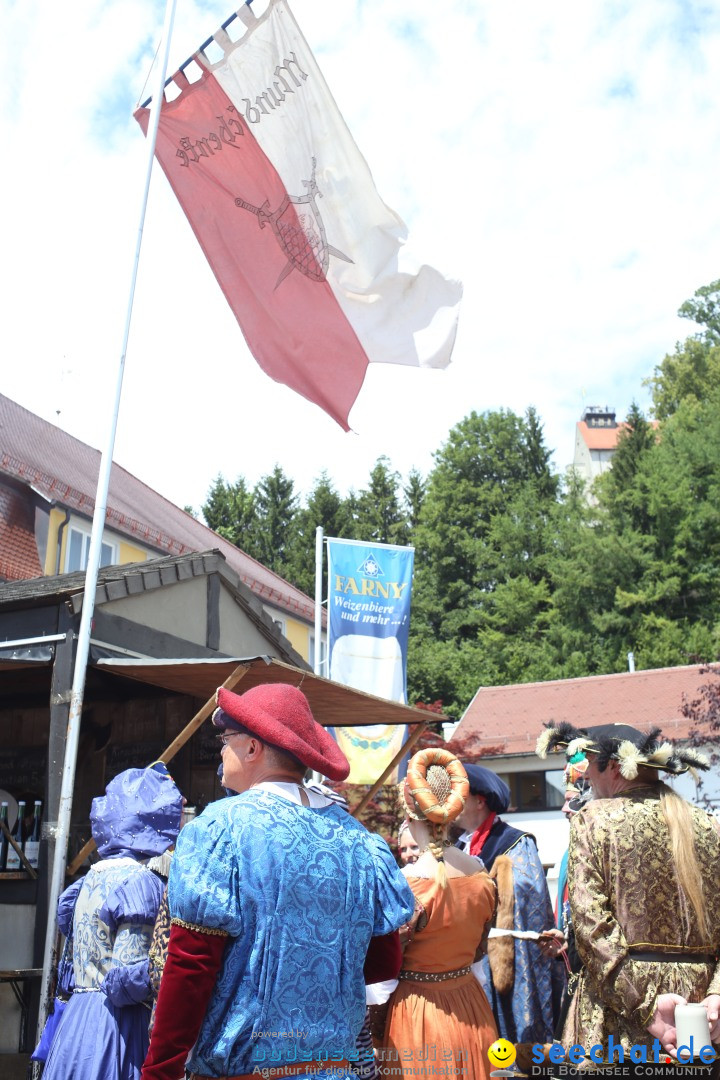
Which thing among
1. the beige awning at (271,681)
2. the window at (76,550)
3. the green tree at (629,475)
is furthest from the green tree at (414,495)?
the beige awning at (271,681)

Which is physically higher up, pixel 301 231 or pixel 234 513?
pixel 234 513

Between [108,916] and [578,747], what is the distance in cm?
204

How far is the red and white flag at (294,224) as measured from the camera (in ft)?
25.4

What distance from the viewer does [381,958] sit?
117 inches

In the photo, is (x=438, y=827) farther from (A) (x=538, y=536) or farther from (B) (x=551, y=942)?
(A) (x=538, y=536)

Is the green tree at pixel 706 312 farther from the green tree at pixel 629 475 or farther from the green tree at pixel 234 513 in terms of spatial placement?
the green tree at pixel 234 513

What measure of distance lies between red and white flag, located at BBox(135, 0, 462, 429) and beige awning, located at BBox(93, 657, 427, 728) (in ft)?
7.19

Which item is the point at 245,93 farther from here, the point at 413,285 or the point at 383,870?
the point at 383,870

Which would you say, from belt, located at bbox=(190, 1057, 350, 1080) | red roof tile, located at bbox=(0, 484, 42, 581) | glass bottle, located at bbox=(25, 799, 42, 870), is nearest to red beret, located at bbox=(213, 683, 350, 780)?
belt, located at bbox=(190, 1057, 350, 1080)

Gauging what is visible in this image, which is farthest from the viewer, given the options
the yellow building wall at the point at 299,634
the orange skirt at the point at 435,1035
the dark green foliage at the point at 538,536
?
the dark green foliage at the point at 538,536

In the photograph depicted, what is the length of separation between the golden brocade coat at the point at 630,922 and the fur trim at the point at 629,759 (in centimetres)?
11

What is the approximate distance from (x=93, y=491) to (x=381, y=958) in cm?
2529

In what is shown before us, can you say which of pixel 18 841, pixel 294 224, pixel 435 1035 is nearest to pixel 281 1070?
pixel 435 1035

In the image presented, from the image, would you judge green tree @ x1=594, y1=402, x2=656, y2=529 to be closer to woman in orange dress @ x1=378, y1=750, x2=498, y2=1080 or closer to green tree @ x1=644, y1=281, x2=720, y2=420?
green tree @ x1=644, y1=281, x2=720, y2=420
